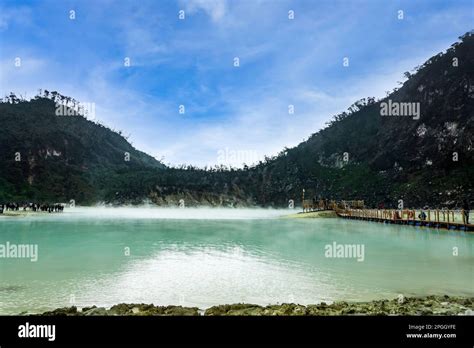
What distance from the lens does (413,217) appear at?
1395 inches

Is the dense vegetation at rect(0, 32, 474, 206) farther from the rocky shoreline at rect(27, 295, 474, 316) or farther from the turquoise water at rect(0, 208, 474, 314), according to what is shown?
the rocky shoreline at rect(27, 295, 474, 316)

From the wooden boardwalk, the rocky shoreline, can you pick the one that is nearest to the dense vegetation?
the wooden boardwalk

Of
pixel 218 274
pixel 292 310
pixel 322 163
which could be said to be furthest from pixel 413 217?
pixel 322 163

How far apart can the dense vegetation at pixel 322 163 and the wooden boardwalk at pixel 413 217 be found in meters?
13.8

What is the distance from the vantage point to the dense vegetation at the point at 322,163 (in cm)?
6419

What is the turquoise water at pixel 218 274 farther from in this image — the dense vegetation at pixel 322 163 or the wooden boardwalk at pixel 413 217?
the dense vegetation at pixel 322 163

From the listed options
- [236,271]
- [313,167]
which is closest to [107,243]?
[236,271]

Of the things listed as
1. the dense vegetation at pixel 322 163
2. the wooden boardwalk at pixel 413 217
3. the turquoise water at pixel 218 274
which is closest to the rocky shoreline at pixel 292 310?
the turquoise water at pixel 218 274

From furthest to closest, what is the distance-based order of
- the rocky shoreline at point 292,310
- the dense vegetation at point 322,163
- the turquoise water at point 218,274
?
1. the dense vegetation at point 322,163
2. the turquoise water at point 218,274
3. the rocky shoreline at point 292,310

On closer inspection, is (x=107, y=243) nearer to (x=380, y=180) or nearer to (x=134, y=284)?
(x=134, y=284)

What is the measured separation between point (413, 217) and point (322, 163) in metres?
62.8

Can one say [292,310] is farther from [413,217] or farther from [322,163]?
[322,163]
